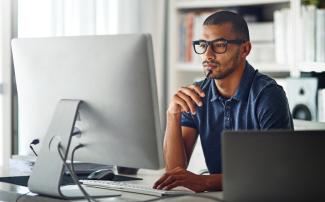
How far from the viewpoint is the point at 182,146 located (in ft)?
8.13

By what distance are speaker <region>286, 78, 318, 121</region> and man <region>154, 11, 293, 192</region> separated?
1.27 meters

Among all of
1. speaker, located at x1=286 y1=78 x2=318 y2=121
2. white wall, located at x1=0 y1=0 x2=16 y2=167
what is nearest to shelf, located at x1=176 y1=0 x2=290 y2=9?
speaker, located at x1=286 y1=78 x2=318 y2=121

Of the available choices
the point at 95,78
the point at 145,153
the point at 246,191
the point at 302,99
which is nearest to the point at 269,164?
the point at 246,191

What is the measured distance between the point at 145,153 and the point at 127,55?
0.28 m

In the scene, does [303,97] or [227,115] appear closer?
[227,115]

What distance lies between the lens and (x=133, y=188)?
204 cm

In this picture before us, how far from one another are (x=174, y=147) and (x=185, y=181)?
1.29ft

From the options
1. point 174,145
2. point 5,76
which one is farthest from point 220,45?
point 5,76

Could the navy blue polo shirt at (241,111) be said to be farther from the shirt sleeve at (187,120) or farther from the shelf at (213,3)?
the shelf at (213,3)

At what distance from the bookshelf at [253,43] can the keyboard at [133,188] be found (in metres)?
1.58

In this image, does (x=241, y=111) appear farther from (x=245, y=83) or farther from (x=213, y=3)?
(x=213, y=3)

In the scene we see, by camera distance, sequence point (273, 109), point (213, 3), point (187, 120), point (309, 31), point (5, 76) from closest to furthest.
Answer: point (273, 109), point (187, 120), point (5, 76), point (309, 31), point (213, 3)

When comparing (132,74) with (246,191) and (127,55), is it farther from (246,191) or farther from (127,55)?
(246,191)

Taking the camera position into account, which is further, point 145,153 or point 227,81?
point 227,81
